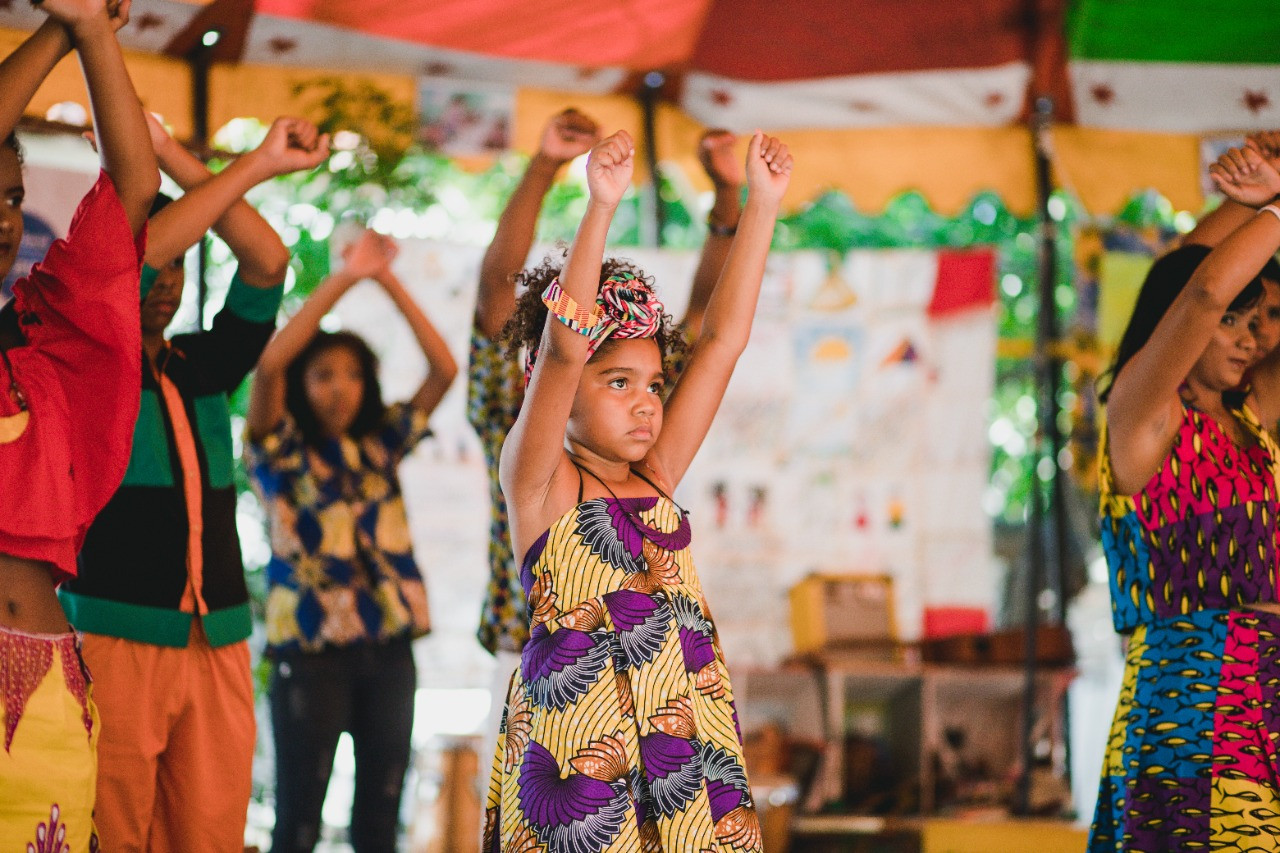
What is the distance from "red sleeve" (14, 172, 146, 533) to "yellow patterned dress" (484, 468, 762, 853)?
76cm

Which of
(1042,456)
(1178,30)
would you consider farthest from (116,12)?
(1042,456)

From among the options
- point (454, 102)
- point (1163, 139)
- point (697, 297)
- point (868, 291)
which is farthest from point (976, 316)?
point (697, 297)

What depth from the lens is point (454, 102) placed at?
5051mm

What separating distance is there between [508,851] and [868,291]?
4.32m

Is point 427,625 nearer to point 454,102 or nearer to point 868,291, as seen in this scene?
point 454,102

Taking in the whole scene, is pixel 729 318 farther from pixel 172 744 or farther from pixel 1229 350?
pixel 172 744

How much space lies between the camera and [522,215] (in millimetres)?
3418

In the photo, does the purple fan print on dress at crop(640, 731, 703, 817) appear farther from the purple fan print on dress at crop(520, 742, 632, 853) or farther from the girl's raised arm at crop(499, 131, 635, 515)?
the girl's raised arm at crop(499, 131, 635, 515)

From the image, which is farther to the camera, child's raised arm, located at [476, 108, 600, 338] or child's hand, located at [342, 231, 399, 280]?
child's hand, located at [342, 231, 399, 280]

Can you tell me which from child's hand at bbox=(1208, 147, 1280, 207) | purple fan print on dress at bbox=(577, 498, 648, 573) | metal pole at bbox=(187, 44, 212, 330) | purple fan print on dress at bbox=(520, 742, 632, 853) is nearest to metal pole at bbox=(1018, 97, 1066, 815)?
child's hand at bbox=(1208, 147, 1280, 207)

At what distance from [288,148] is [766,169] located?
1001 mm

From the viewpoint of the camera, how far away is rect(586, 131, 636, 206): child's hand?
238cm

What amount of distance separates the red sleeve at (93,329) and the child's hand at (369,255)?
5.14 feet

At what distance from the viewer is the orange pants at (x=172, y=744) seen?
107 inches
